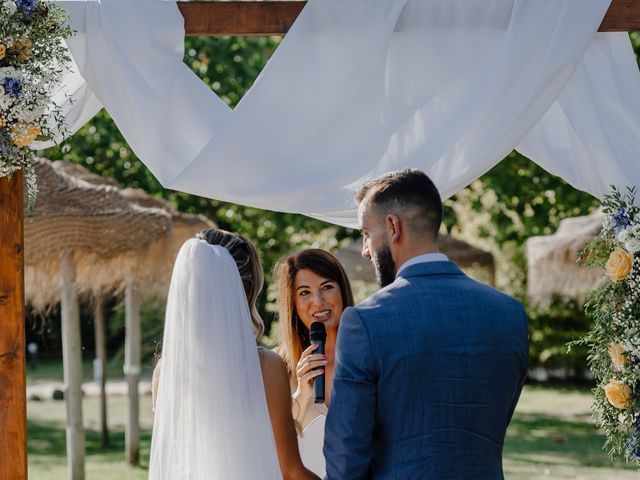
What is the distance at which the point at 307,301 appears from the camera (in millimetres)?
4496

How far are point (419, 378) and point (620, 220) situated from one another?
5.89 ft

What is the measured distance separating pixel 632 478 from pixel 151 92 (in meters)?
7.10

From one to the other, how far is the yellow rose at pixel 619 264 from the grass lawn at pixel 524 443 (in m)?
5.75

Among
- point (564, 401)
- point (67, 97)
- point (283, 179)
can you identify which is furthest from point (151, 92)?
point (564, 401)

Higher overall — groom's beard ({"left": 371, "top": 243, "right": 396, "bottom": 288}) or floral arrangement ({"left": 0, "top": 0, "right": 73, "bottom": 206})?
floral arrangement ({"left": 0, "top": 0, "right": 73, "bottom": 206})

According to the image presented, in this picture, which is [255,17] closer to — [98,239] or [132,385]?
[98,239]

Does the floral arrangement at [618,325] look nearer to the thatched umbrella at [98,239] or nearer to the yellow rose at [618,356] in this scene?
the yellow rose at [618,356]

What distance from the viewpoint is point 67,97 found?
4.26 m

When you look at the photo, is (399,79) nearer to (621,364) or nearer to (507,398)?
(621,364)

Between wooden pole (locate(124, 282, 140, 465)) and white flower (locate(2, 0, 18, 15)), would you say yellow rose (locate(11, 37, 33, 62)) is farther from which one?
wooden pole (locate(124, 282, 140, 465))

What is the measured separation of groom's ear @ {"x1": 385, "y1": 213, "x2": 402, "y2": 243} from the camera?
2951 mm

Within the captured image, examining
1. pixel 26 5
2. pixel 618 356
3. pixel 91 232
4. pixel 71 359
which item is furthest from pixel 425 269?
pixel 71 359

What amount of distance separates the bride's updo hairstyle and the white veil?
9 cm

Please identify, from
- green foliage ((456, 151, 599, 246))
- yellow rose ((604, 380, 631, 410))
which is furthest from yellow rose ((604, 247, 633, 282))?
green foliage ((456, 151, 599, 246))
